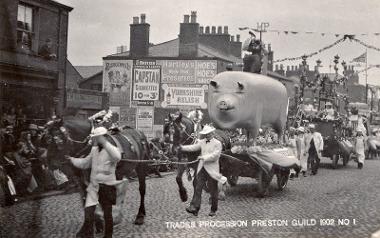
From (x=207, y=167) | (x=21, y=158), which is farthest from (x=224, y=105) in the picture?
(x=21, y=158)

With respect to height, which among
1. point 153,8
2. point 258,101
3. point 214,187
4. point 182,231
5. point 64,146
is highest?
point 153,8

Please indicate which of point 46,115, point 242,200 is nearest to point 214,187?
point 242,200

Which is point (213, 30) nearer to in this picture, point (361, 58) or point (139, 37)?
point (139, 37)

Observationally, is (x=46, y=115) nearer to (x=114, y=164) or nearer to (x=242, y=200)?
(x=114, y=164)

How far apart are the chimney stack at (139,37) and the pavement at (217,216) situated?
1885mm

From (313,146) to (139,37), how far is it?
6915mm

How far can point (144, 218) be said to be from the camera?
256 inches

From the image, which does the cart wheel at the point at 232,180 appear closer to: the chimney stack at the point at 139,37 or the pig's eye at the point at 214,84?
the pig's eye at the point at 214,84

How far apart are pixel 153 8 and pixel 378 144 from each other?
10955mm

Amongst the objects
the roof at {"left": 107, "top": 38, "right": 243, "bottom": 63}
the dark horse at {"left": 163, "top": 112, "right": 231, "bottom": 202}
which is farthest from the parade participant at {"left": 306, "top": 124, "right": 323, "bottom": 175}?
the dark horse at {"left": 163, "top": 112, "right": 231, "bottom": 202}

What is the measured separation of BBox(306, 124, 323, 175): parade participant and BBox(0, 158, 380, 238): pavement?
11.5 feet

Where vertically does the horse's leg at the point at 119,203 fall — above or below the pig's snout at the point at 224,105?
below

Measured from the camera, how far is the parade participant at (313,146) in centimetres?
1210

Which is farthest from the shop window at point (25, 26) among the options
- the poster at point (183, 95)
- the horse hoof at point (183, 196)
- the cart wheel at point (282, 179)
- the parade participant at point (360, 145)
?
the parade participant at point (360, 145)
